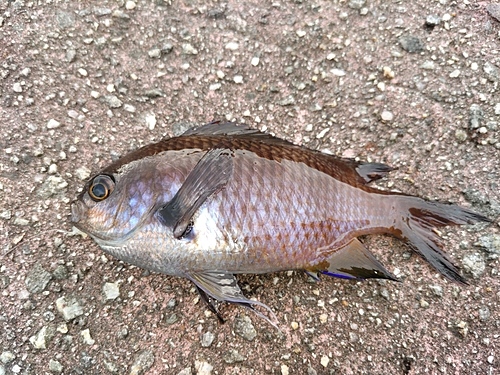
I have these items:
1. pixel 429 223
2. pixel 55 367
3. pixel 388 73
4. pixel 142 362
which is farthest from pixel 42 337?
pixel 388 73

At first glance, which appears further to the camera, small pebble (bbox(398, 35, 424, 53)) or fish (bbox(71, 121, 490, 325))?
small pebble (bbox(398, 35, 424, 53))

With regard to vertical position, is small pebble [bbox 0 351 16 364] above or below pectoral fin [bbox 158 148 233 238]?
below

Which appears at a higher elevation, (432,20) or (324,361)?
(432,20)

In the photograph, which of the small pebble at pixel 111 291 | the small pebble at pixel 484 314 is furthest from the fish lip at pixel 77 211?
the small pebble at pixel 484 314

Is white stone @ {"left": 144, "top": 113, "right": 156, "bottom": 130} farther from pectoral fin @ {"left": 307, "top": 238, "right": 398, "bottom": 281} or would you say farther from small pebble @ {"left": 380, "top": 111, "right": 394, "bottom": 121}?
small pebble @ {"left": 380, "top": 111, "right": 394, "bottom": 121}

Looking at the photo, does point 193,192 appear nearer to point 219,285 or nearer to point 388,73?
point 219,285

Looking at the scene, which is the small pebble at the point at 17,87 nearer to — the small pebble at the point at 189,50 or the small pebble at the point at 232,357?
the small pebble at the point at 189,50

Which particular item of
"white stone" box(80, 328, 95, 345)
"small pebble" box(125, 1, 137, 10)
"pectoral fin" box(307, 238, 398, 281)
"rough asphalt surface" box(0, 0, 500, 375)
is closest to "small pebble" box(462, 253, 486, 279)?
"rough asphalt surface" box(0, 0, 500, 375)
